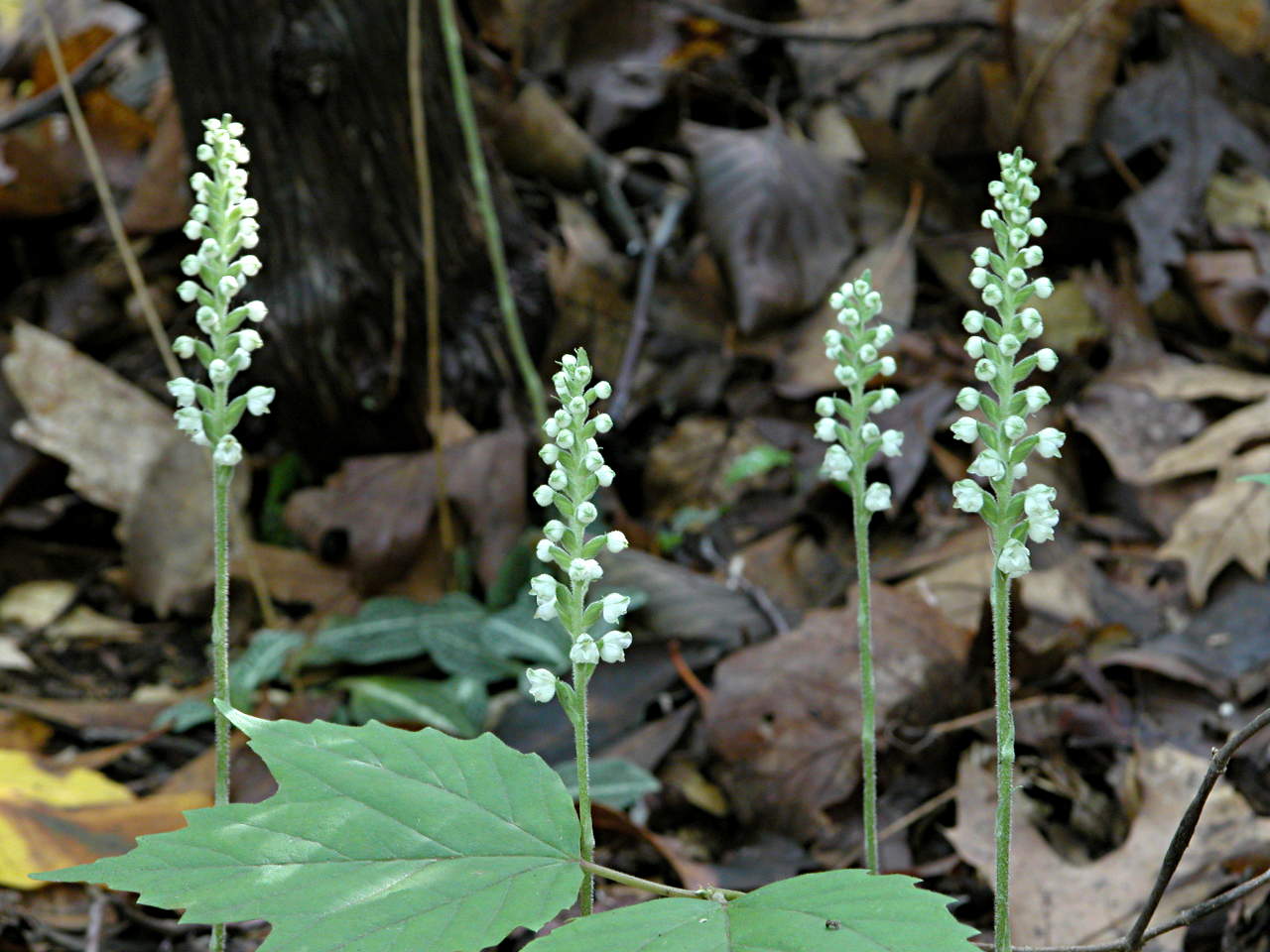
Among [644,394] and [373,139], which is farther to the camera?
[644,394]

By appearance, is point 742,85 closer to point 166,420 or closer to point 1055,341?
point 1055,341

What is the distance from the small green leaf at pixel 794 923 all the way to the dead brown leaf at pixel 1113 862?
115cm

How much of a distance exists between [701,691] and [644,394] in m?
1.55

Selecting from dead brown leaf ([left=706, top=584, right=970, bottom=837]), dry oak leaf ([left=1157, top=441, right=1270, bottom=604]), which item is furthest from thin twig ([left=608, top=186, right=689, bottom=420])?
dry oak leaf ([left=1157, top=441, right=1270, bottom=604])

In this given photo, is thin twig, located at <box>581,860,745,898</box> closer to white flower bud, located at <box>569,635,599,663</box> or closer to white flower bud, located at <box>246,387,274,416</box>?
white flower bud, located at <box>569,635,599,663</box>

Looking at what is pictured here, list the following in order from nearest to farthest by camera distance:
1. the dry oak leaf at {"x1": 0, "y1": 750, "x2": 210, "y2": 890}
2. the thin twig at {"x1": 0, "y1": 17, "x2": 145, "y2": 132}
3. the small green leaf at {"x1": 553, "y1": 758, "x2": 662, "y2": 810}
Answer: the dry oak leaf at {"x1": 0, "y1": 750, "x2": 210, "y2": 890} < the small green leaf at {"x1": 553, "y1": 758, "x2": 662, "y2": 810} < the thin twig at {"x1": 0, "y1": 17, "x2": 145, "y2": 132}

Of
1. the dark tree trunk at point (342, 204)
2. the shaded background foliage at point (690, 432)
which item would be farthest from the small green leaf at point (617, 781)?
the dark tree trunk at point (342, 204)

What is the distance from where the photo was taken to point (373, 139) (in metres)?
3.78

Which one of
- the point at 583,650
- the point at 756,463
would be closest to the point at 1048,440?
the point at 583,650

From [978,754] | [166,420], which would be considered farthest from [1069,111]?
[166,420]

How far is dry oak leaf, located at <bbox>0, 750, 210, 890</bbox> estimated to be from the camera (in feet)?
8.00

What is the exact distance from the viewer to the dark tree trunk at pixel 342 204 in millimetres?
3635

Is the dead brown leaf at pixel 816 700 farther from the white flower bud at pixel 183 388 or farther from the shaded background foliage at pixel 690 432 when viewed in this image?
the white flower bud at pixel 183 388

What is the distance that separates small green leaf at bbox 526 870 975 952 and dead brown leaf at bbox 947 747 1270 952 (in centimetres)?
115
